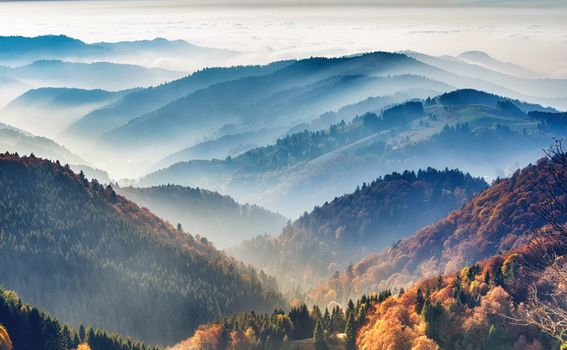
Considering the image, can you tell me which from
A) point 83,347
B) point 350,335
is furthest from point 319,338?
point 83,347

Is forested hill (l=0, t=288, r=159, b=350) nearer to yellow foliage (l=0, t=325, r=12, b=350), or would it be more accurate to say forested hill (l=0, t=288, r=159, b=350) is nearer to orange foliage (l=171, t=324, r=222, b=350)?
yellow foliage (l=0, t=325, r=12, b=350)

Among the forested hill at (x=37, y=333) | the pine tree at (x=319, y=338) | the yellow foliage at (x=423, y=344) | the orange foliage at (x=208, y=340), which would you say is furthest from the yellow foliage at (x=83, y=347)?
the yellow foliage at (x=423, y=344)

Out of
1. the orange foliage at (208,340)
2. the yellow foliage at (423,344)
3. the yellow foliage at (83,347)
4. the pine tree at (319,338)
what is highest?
the yellow foliage at (83,347)

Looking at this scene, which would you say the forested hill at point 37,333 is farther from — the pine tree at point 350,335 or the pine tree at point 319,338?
the pine tree at point 350,335

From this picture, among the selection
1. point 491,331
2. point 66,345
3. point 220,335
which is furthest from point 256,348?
point 491,331

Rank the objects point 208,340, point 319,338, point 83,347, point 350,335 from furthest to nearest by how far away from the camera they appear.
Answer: point 208,340 → point 319,338 → point 350,335 → point 83,347

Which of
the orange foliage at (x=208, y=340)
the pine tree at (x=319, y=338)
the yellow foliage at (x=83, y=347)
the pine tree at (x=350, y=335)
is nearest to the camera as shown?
the yellow foliage at (x=83, y=347)

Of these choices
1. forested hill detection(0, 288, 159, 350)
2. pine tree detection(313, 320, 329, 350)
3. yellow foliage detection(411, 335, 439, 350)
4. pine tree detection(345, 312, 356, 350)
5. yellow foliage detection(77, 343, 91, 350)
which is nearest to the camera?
yellow foliage detection(411, 335, 439, 350)

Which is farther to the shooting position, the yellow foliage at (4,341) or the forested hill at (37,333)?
the forested hill at (37,333)

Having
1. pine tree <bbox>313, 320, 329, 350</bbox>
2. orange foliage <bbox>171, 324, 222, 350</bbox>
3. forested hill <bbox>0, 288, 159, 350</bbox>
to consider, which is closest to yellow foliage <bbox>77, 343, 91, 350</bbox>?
forested hill <bbox>0, 288, 159, 350</bbox>

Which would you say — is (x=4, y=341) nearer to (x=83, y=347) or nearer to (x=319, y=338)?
(x=83, y=347)

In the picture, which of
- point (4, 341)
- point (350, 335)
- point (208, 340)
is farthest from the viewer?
point (208, 340)

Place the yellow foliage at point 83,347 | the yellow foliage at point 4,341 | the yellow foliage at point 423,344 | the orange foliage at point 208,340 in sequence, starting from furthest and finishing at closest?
the orange foliage at point 208,340, the yellow foliage at point 83,347, the yellow foliage at point 423,344, the yellow foliage at point 4,341

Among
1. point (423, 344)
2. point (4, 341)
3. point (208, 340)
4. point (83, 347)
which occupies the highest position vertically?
point (4, 341)
